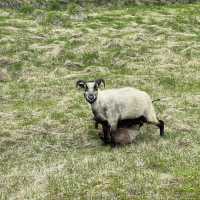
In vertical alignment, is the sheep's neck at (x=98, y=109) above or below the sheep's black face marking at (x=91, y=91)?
below

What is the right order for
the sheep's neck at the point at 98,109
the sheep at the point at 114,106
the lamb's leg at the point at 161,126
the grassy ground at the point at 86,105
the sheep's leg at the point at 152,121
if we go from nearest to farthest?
the grassy ground at the point at 86,105 → the sheep at the point at 114,106 → the sheep's neck at the point at 98,109 → the sheep's leg at the point at 152,121 → the lamb's leg at the point at 161,126

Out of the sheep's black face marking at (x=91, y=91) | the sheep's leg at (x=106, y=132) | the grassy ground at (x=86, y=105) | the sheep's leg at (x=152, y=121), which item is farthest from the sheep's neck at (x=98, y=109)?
the sheep's leg at (x=152, y=121)

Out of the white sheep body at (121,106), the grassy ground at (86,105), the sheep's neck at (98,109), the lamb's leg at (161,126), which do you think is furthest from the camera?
the lamb's leg at (161,126)

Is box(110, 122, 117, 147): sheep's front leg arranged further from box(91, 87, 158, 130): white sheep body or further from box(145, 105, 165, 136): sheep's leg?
box(145, 105, 165, 136): sheep's leg

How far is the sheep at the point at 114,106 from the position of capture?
72.7 ft

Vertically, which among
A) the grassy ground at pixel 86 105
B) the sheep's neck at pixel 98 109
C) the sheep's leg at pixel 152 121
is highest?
the sheep's neck at pixel 98 109

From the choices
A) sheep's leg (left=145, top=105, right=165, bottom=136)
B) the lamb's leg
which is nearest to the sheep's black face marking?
sheep's leg (left=145, top=105, right=165, bottom=136)

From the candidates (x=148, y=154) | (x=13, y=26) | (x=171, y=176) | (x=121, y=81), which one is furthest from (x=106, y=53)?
(x=171, y=176)

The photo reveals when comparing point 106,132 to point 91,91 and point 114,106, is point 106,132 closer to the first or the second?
point 114,106

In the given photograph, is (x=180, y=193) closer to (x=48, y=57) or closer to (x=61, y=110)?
(x=61, y=110)

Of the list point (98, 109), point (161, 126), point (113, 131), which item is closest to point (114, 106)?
point (98, 109)

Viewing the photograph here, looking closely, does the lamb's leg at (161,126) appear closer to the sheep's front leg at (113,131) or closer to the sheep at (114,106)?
the sheep at (114,106)

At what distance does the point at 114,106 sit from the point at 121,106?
0.41 m

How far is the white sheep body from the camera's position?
22.6m
